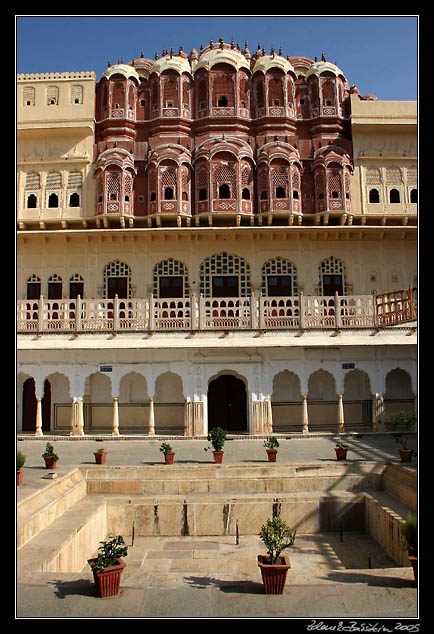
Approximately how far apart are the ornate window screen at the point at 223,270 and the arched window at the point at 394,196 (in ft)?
18.5

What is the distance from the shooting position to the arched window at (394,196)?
19844mm

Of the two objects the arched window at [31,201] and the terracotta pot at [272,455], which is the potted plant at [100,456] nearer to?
the terracotta pot at [272,455]

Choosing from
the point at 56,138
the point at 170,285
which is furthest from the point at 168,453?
the point at 56,138

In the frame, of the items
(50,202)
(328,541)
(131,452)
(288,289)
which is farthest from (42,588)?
(50,202)

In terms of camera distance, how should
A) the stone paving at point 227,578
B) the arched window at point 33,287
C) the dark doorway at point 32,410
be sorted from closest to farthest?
the stone paving at point 227,578 → the dark doorway at point 32,410 → the arched window at point 33,287

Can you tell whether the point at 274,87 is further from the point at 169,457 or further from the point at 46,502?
the point at 46,502

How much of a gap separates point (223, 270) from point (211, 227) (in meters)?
1.59

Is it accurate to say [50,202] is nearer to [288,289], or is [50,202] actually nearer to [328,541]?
[288,289]

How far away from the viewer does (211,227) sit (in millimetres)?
18500

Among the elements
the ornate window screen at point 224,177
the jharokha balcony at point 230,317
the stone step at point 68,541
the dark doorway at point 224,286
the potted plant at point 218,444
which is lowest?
the stone step at point 68,541

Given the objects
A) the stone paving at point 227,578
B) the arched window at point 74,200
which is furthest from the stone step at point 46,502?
the arched window at point 74,200

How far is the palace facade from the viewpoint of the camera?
Result: 54.3ft

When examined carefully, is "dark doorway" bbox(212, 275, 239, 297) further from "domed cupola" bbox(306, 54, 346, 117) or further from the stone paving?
"domed cupola" bbox(306, 54, 346, 117)

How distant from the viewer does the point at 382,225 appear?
19469mm
